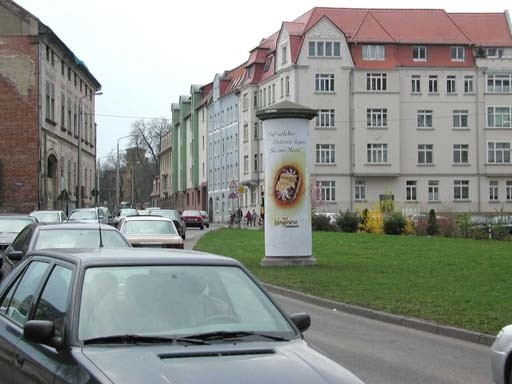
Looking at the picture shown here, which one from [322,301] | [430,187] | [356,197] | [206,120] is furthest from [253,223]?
[322,301]

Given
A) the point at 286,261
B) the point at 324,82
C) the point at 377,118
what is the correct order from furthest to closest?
the point at 377,118, the point at 324,82, the point at 286,261

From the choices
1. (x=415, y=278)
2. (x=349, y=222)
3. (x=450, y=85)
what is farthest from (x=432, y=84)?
(x=415, y=278)

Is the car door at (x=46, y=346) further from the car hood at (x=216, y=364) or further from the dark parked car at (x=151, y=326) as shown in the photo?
the car hood at (x=216, y=364)

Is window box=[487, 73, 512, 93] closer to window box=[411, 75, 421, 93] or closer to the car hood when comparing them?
window box=[411, 75, 421, 93]

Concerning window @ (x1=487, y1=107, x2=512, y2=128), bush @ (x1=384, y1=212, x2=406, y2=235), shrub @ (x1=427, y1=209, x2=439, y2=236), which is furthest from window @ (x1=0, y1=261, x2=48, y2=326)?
window @ (x1=487, y1=107, x2=512, y2=128)

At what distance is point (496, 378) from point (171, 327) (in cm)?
380

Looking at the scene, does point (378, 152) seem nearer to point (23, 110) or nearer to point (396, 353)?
point (23, 110)

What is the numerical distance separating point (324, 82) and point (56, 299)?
196ft

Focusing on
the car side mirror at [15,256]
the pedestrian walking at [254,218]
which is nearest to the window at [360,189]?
the pedestrian walking at [254,218]

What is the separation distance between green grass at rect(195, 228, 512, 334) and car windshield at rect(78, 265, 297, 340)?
6585 mm

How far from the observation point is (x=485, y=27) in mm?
67562

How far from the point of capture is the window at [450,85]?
212 ft

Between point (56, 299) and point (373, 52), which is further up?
point (373, 52)

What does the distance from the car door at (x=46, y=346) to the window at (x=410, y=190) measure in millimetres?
60798
